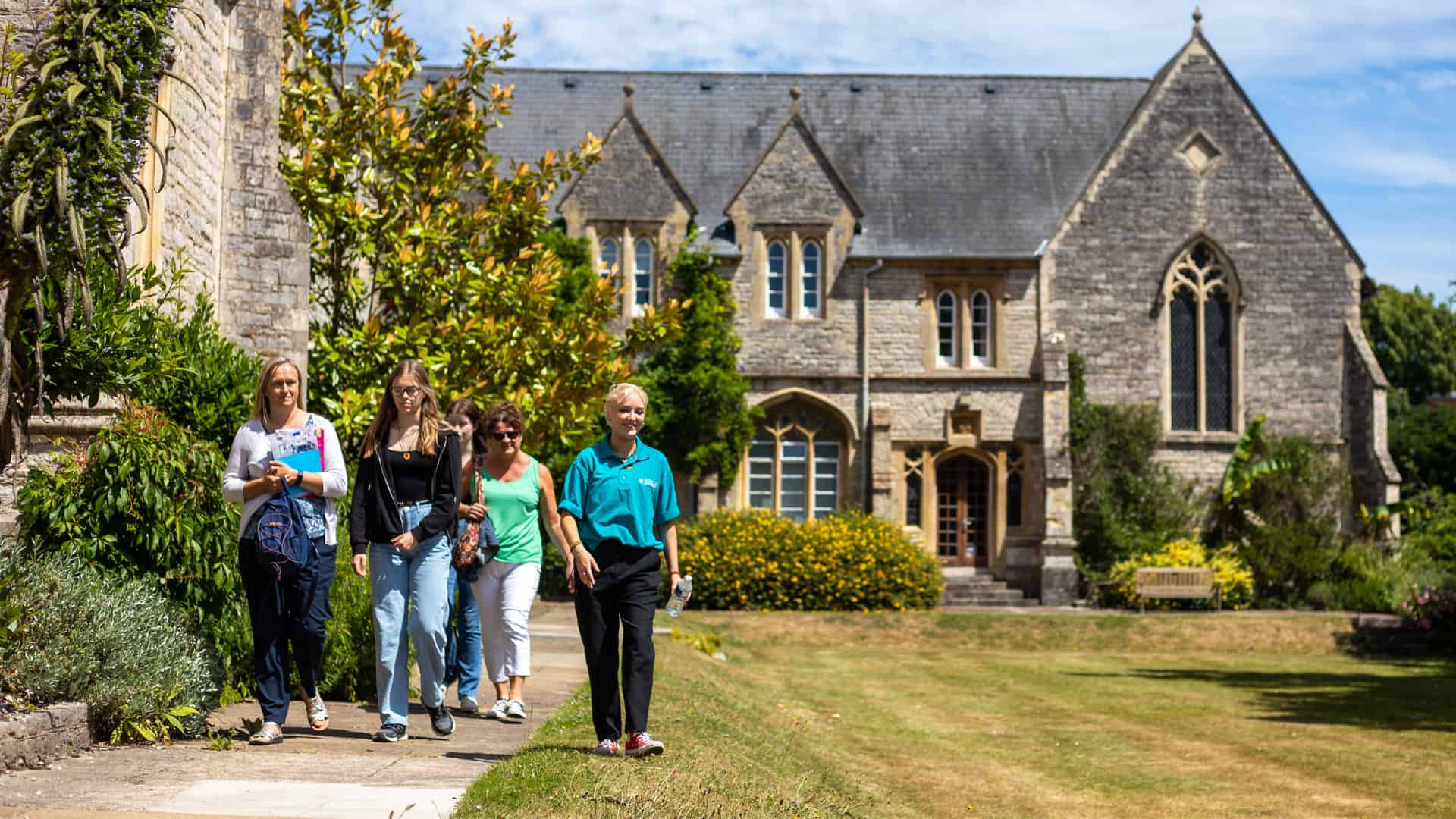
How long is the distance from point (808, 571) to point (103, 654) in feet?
54.5

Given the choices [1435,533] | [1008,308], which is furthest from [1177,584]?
[1008,308]

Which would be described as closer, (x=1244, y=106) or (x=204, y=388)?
(x=204, y=388)

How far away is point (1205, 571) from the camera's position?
24.9m

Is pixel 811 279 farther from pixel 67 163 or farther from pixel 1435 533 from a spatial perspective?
pixel 67 163

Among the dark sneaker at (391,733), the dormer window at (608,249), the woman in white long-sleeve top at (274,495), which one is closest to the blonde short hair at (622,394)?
the woman in white long-sleeve top at (274,495)

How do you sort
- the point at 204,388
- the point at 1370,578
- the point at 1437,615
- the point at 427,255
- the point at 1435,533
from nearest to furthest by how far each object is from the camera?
1. the point at 204,388
2. the point at 427,255
3. the point at 1437,615
4. the point at 1370,578
5. the point at 1435,533

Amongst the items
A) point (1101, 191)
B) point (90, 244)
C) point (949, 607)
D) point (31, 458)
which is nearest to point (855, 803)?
point (90, 244)

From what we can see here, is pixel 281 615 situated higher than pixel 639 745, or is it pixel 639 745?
pixel 281 615

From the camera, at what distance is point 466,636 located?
9789 millimetres

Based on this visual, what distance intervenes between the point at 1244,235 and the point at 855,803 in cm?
2278

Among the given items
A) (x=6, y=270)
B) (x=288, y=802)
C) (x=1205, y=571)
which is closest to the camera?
(x=288, y=802)

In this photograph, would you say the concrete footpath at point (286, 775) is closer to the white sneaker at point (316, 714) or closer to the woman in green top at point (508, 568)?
the white sneaker at point (316, 714)

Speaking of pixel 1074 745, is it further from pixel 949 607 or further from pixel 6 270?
pixel 949 607

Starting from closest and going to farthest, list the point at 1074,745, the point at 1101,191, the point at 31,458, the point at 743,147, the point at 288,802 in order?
the point at 288,802, the point at 31,458, the point at 1074,745, the point at 1101,191, the point at 743,147
